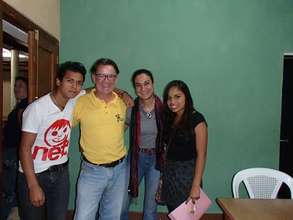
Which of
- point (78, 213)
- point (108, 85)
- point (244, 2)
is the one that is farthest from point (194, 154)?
point (244, 2)

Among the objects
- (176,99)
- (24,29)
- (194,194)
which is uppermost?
(24,29)

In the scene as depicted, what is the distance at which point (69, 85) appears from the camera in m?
1.90

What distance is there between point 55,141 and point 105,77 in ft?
1.82

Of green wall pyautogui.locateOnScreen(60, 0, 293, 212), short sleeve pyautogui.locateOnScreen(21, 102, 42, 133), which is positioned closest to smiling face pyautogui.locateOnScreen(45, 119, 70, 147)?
short sleeve pyautogui.locateOnScreen(21, 102, 42, 133)

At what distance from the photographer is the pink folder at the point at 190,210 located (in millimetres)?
1963

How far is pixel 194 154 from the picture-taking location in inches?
84.2

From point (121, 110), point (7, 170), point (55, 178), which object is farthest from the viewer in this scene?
point (7, 170)

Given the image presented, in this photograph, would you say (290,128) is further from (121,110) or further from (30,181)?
(30,181)

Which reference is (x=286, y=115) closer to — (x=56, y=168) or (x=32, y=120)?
(x=56, y=168)

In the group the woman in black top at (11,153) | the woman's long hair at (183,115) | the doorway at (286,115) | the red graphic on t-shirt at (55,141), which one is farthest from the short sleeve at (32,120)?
the doorway at (286,115)

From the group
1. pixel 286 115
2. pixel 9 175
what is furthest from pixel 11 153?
pixel 286 115

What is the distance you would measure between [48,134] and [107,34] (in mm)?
1555

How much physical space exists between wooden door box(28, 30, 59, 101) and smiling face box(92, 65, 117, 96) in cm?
63

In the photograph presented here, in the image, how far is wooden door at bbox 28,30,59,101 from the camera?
2.38 metres
